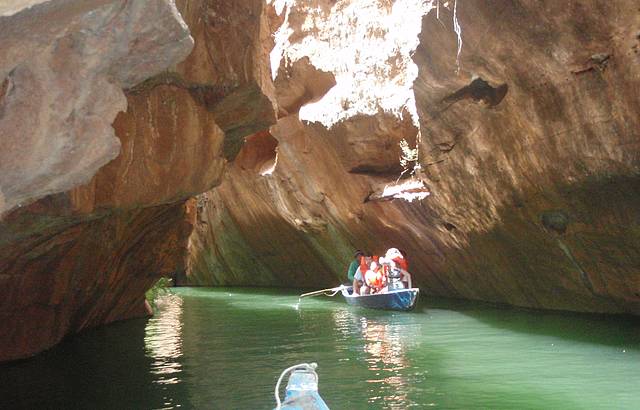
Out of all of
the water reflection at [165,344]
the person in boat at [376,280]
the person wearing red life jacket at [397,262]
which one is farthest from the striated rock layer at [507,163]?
the water reflection at [165,344]

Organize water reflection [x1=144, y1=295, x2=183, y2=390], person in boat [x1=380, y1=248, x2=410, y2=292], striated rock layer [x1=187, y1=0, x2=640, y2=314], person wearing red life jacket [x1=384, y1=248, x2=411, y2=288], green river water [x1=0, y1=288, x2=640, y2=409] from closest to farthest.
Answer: green river water [x1=0, y1=288, x2=640, y2=409] < water reflection [x1=144, y1=295, x2=183, y2=390] < striated rock layer [x1=187, y1=0, x2=640, y2=314] < person in boat [x1=380, y1=248, x2=410, y2=292] < person wearing red life jacket [x1=384, y1=248, x2=411, y2=288]

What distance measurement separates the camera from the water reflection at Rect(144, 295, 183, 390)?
8.64 meters

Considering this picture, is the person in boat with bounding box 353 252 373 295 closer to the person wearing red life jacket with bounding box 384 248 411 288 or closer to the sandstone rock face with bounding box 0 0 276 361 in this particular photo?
the person wearing red life jacket with bounding box 384 248 411 288

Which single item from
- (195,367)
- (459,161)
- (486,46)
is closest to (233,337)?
(195,367)

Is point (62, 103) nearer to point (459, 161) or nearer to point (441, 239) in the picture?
point (459, 161)

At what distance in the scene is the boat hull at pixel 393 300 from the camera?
599 inches

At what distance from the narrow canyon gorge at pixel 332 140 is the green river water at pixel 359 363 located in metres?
1.16

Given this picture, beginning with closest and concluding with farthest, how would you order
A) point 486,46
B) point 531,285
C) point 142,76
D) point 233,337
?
point 142,76 < point 486,46 < point 233,337 < point 531,285

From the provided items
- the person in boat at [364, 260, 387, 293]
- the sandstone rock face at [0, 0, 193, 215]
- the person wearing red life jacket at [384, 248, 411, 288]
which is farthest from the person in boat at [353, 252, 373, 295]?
the sandstone rock face at [0, 0, 193, 215]

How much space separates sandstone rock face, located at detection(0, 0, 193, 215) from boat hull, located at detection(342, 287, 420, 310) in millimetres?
11034

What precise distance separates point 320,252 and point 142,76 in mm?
18521

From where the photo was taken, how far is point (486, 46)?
34.9 ft

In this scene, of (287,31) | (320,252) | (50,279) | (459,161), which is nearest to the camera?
(50,279)

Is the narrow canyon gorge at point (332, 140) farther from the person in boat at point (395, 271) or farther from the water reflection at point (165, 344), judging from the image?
the person in boat at point (395, 271)
